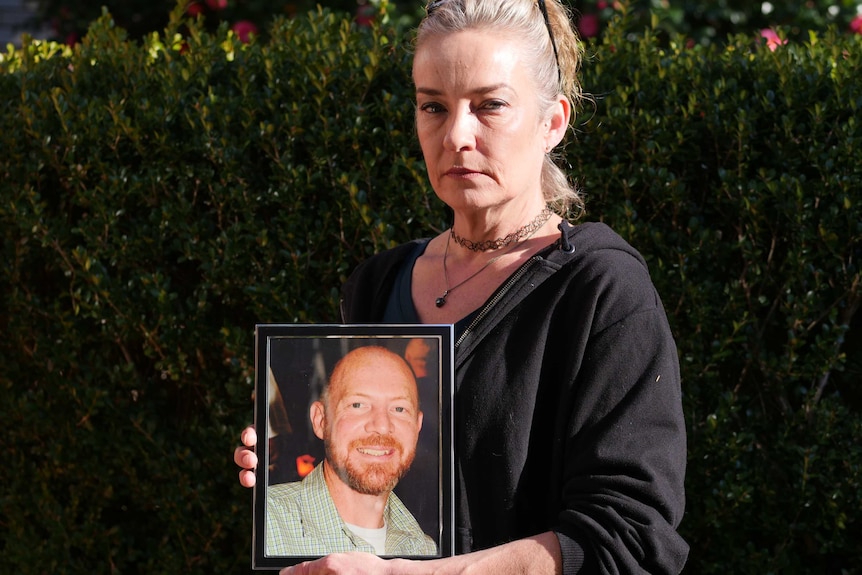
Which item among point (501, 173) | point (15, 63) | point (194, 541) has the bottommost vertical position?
point (194, 541)

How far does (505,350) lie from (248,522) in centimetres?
202

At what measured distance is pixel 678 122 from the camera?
3314 mm

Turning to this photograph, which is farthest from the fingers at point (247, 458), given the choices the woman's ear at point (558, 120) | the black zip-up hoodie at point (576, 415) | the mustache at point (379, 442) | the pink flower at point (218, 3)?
the pink flower at point (218, 3)

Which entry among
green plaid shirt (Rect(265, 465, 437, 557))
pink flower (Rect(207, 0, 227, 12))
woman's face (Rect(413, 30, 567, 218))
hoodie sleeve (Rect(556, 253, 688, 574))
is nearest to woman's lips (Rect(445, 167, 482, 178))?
woman's face (Rect(413, 30, 567, 218))

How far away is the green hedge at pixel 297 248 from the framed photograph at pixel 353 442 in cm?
155

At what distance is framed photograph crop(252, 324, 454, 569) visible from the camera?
184 cm

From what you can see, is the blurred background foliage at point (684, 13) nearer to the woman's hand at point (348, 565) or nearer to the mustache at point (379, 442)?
the mustache at point (379, 442)

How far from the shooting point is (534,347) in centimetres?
189

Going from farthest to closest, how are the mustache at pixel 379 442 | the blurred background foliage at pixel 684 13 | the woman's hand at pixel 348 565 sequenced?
1. the blurred background foliage at pixel 684 13
2. the mustache at pixel 379 442
3. the woman's hand at pixel 348 565

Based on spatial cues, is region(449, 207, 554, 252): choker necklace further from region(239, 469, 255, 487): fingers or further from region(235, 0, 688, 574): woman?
region(239, 469, 255, 487): fingers

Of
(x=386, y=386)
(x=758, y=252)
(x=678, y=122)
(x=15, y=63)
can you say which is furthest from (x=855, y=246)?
(x=15, y=63)

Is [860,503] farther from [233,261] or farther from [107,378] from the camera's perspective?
[107,378]

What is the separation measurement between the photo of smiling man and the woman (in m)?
0.07

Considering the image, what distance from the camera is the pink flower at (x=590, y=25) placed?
6629 millimetres
